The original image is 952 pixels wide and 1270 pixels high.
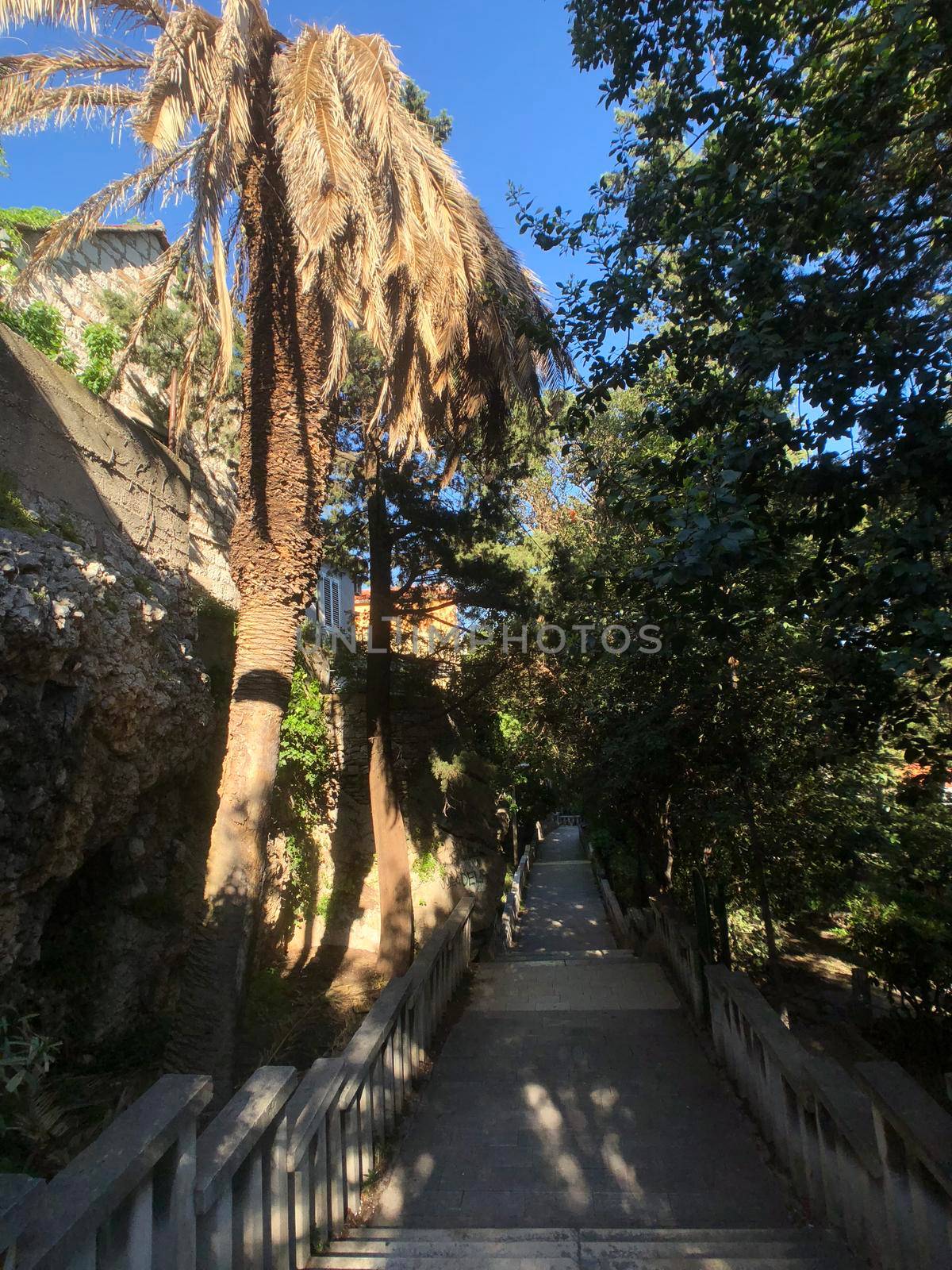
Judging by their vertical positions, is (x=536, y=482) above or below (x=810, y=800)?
above

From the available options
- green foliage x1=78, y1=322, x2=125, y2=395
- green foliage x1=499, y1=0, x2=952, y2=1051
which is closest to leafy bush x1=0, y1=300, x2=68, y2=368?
green foliage x1=78, y1=322, x2=125, y2=395

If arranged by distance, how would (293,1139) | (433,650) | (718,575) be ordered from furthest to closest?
1. (433,650)
2. (718,575)
3. (293,1139)

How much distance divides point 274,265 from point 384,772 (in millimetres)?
5712

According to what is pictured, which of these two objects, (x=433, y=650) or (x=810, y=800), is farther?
(x=433, y=650)

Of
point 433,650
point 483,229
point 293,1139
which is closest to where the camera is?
point 293,1139

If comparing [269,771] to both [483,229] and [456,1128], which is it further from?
[483,229]

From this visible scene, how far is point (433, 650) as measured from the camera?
11070 mm

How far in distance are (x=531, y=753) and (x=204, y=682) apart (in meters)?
6.45

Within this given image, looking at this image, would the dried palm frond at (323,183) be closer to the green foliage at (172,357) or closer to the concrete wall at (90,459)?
the concrete wall at (90,459)

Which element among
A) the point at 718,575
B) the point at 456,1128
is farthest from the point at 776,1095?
the point at 718,575

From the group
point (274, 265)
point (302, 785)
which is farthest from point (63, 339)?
point (302, 785)

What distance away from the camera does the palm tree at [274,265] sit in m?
5.74

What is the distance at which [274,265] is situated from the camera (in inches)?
275

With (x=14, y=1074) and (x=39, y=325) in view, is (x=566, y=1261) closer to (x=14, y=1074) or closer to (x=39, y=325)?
(x=14, y=1074)
